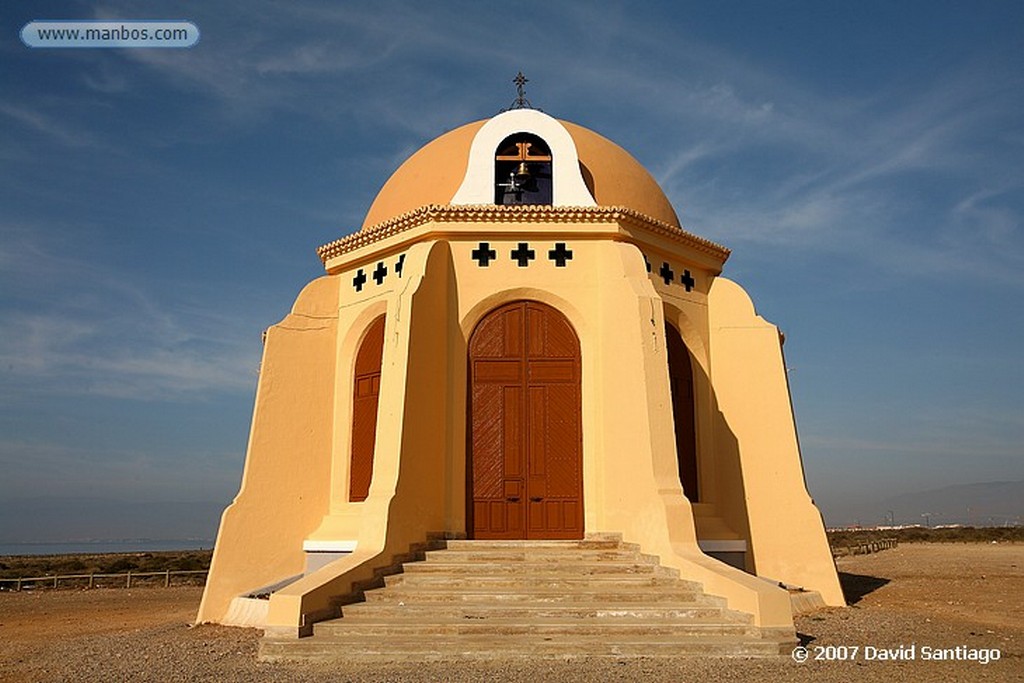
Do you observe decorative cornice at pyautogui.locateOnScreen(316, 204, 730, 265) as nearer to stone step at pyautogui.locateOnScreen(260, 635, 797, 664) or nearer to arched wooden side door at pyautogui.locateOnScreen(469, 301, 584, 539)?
arched wooden side door at pyautogui.locateOnScreen(469, 301, 584, 539)

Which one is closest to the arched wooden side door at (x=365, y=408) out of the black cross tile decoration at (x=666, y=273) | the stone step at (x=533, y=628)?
the stone step at (x=533, y=628)

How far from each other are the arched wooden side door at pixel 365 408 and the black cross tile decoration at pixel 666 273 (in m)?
4.91

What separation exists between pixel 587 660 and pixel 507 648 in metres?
0.85

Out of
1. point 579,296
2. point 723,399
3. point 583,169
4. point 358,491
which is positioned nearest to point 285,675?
point 358,491

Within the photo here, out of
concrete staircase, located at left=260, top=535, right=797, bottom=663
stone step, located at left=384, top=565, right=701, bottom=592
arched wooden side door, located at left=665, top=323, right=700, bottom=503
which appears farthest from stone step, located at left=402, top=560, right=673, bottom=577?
arched wooden side door, located at left=665, top=323, right=700, bottom=503

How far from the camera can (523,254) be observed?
13828 mm

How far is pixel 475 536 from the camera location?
13.0 metres

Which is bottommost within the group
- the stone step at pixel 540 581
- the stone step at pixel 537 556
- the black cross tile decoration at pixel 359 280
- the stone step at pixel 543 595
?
the stone step at pixel 543 595

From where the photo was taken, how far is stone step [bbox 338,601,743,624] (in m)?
9.66

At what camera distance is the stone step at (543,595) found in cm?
1013

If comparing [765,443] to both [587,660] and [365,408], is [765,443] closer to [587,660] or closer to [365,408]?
[365,408]

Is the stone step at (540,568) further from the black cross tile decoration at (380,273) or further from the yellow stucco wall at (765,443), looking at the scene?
the black cross tile decoration at (380,273)

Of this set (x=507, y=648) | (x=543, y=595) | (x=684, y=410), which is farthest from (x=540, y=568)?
(x=684, y=410)

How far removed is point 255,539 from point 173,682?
216 inches
